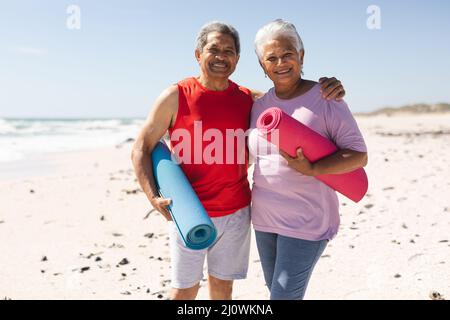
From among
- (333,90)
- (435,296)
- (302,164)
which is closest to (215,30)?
(333,90)

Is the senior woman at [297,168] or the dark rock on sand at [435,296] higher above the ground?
the senior woman at [297,168]

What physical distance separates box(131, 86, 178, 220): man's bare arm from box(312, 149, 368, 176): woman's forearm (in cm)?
91

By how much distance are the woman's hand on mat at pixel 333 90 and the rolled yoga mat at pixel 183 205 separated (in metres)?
0.93

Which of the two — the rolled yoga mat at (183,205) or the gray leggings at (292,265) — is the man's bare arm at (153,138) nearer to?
the rolled yoga mat at (183,205)

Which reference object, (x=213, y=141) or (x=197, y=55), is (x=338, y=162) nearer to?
(x=213, y=141)

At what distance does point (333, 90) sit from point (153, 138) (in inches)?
45.0

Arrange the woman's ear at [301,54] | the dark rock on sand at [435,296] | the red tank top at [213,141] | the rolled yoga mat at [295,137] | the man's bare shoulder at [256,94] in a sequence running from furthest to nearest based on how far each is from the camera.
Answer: the dark rock on sand at [435,296], the man's bare shoulder at [256,94], the red tank top at [213,141], the woman's ear at [301,54], the rolled yoga mat at [295,137]

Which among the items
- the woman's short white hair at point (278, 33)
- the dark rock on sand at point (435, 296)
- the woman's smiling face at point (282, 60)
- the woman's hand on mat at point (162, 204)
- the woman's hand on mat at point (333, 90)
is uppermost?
the woman's short white hair at point (278, 33)

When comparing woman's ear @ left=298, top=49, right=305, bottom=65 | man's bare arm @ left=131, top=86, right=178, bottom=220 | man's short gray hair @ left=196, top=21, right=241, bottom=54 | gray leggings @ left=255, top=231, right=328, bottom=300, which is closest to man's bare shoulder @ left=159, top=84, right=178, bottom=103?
man's bare arm @ left=131, top=86, right=178, bottom=220

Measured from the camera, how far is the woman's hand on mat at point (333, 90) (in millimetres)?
2547

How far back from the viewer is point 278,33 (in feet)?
8.52

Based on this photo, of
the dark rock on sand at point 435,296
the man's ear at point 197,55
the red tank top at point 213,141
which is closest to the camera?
the red tank top at point 213,141

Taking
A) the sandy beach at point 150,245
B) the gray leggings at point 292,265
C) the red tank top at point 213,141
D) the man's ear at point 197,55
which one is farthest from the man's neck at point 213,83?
the sandy beach at point 150,245
